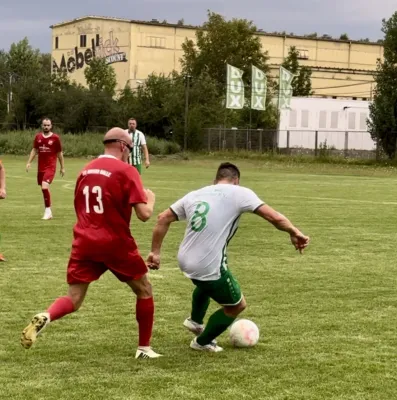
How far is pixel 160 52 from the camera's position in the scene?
82.3 meters

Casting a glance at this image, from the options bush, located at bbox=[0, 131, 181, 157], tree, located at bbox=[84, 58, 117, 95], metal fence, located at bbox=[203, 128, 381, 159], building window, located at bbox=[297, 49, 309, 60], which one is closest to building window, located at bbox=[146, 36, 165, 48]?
tree, located at bbox=[84, 58, 117, 95]

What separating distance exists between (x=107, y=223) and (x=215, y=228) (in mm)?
849

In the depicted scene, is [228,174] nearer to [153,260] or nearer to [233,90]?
[153,260]

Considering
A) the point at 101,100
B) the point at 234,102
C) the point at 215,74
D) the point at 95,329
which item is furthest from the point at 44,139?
the point at 215,74

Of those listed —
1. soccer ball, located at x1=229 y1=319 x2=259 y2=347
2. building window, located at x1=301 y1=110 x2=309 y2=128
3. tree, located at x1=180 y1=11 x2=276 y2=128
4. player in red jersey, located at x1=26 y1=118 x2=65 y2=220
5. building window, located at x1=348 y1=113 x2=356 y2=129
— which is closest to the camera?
soccer ball, located at x1=229 y1=319 x2=259 y2=347

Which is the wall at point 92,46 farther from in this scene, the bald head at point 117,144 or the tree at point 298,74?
the bald head at point 117,144

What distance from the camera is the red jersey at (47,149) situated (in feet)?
56.8

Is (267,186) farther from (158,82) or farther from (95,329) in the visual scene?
(158,82)

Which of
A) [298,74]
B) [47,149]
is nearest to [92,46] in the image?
[298,74]

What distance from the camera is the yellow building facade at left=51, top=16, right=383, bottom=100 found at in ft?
265

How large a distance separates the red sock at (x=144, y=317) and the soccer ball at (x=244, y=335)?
800 millimetres

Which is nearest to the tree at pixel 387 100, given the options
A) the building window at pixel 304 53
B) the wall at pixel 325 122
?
the wall at pixel 325 122

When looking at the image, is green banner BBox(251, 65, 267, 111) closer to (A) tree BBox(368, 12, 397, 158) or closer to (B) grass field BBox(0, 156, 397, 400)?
(A) tree BBox(368, 12, 397, 158)

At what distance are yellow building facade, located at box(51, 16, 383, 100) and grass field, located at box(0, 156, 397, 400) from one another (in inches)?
2568
